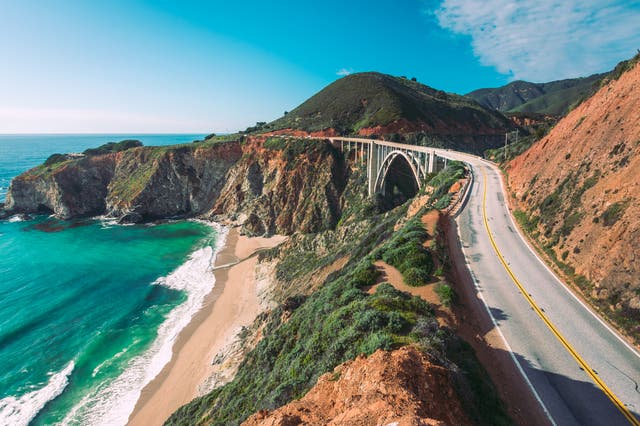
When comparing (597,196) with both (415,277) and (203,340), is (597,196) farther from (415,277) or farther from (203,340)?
(203,340)

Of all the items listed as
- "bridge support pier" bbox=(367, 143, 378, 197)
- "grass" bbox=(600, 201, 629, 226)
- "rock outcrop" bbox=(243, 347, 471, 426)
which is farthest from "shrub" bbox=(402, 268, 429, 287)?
"bridge support pier" bbox=(367, 143, 378, 197)

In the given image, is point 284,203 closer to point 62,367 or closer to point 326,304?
point 62,367

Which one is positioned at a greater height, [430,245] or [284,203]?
[430,245]

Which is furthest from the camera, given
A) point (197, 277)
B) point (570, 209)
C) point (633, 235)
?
point (197, 277)

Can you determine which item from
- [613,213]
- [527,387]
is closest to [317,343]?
[527,387]

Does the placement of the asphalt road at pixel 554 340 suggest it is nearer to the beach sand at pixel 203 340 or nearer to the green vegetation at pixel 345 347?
the green vegetation at pixel 345 347

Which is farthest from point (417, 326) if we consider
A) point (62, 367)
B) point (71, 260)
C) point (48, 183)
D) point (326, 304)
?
point (48, 183)
